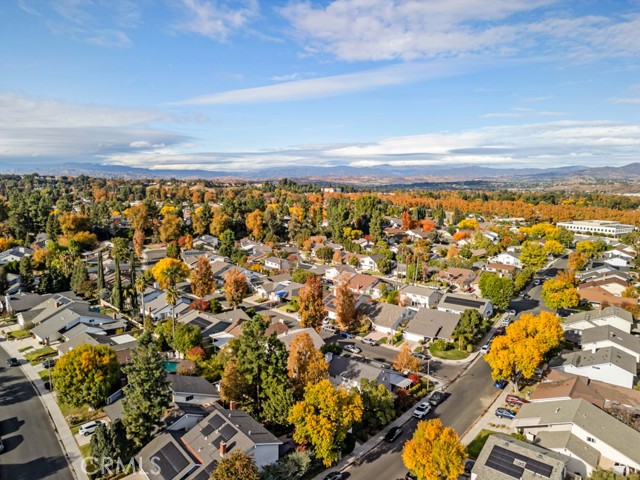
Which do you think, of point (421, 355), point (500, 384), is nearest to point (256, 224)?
point (421, 355)

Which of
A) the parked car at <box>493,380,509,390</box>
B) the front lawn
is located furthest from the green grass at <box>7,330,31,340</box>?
the parked car at <box>493,380,509,390</box>

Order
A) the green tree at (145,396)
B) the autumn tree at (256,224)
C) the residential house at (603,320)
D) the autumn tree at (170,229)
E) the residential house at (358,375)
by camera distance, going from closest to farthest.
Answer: the green tree at (145,396) → the residential house at (358,375) → the residential house at (603,320) → the autumn tree at (170,229) → the autumn tree at (256,224)

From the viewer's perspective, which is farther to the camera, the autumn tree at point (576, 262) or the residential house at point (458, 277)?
the autumn tree at point (576, 262)

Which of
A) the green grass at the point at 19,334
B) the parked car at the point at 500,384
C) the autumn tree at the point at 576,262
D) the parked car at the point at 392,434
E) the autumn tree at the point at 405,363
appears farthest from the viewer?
the autumn tree at the point at 576,262

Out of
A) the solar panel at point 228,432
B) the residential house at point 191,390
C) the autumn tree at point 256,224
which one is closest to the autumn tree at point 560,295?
the residential house at point 191,390

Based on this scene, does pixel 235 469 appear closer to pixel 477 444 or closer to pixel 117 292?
pixel 477 444

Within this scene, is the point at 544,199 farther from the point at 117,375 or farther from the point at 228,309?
the point at 117,375

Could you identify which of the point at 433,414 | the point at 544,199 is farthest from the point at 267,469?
the point at 544,199

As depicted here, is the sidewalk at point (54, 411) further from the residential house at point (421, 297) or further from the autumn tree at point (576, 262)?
the autumn tree at point (576, 262)
